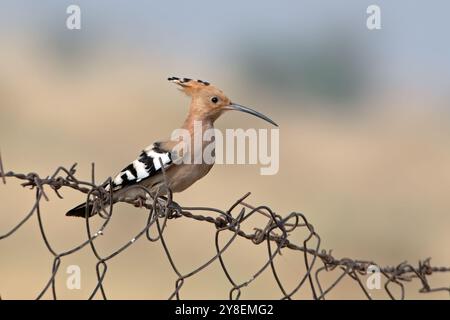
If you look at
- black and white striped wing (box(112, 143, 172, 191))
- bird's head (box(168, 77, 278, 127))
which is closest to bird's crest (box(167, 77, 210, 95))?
bird's head (box(168, 77, 278, 127))

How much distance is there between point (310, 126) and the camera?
2805 cm

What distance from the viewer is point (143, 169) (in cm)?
598

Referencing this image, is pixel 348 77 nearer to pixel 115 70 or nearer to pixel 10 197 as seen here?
pixel 115 70

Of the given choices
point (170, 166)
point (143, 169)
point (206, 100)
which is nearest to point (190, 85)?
point (206, 100)

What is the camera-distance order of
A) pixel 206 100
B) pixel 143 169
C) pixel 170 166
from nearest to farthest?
pixel 143 169 < pixel 170 166 < pixel 206 100

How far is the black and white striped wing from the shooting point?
5926 millimetres

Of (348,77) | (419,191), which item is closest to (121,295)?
(419,191)

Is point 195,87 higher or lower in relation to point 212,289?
higher

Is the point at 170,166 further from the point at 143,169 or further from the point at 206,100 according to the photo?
the point at 206,100

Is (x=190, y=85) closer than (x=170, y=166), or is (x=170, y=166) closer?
(x=170, y=166)

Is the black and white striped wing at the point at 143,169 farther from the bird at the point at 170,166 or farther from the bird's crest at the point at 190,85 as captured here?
the bird's crest at the point at 190,85

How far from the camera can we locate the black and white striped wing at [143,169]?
19.4 feet

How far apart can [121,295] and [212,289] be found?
3.02ft

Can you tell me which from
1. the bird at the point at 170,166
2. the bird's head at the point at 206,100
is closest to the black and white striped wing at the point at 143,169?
the bird at the point at 170,166
